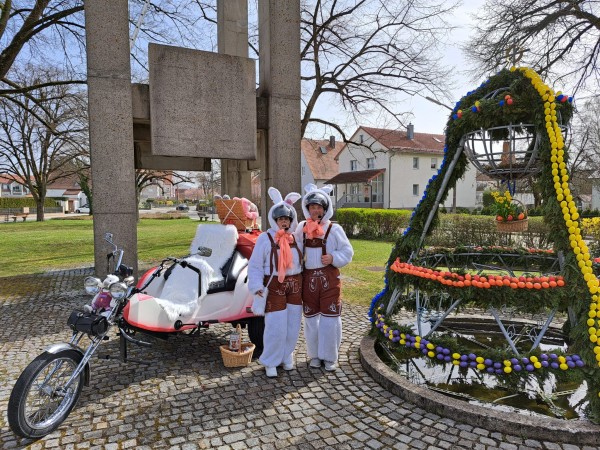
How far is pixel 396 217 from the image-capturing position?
1862 centimetres

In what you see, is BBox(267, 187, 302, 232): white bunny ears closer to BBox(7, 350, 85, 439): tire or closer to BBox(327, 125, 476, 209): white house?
BBox(7, 350, 85, 439): tire

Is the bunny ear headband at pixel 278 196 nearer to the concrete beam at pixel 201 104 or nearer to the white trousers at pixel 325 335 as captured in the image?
the white trousers at pixel 325 335

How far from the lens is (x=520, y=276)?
149 inches

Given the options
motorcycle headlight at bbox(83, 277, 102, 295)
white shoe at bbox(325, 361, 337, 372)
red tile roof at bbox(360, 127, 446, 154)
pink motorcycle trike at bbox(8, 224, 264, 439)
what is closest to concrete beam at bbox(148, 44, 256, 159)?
pink motorcycle trike at bbox(8, 224, 264, 439)

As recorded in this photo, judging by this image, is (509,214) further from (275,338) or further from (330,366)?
(275,338)

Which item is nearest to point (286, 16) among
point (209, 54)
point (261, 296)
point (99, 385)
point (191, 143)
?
point (209, 54)

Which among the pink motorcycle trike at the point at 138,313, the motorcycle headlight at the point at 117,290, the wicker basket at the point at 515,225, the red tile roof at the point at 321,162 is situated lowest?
the pink motorcycle trike at the point at 138,313

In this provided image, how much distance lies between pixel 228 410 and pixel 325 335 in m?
1.30

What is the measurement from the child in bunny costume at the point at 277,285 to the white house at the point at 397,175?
31.9 meters

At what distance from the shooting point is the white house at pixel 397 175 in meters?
36.2

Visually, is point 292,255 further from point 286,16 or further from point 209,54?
point 286,16

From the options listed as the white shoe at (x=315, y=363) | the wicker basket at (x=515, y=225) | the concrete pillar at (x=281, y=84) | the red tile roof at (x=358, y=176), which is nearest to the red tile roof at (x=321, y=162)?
the red tile roof at (x=358, y=176)

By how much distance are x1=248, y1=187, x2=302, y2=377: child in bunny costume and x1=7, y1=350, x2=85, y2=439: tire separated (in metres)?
1.72

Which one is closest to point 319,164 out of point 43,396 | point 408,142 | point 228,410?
point 408,142
